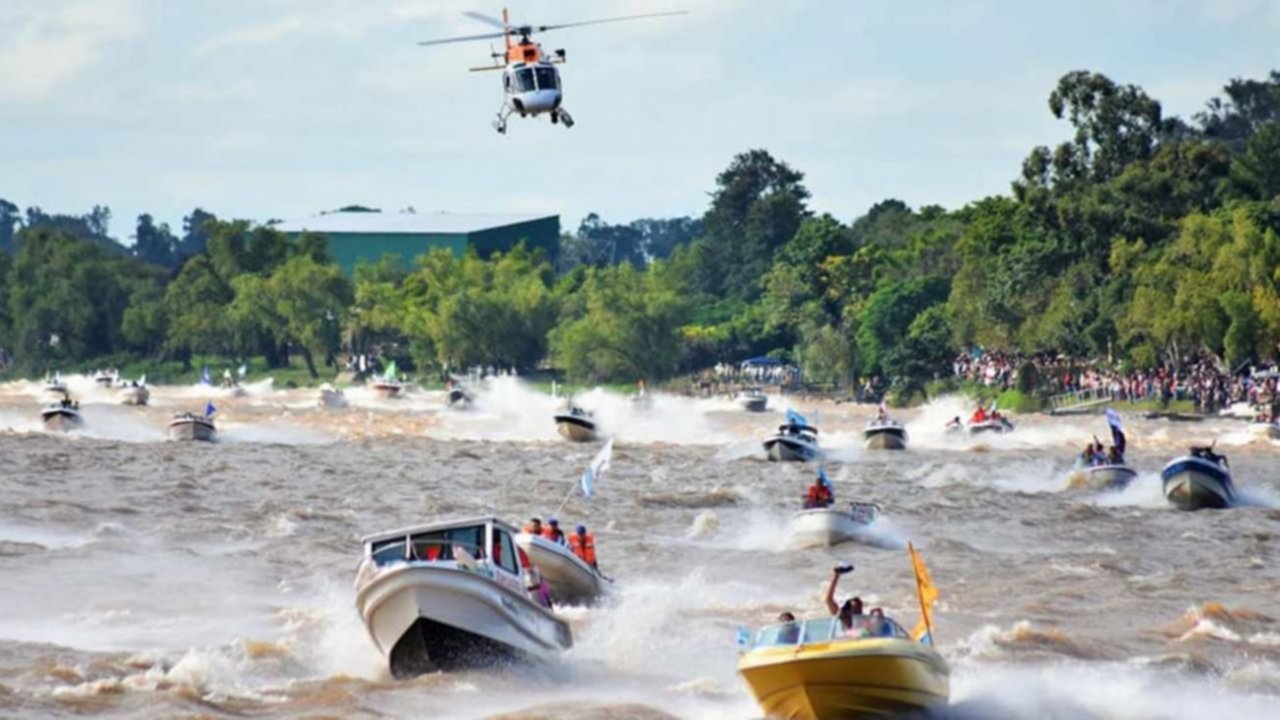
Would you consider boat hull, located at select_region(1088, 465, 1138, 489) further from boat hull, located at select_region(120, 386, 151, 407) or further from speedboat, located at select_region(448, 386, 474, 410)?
boat hull, located at select_region(120, 386, 151, 407)

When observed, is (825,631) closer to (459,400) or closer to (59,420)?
(59,420)

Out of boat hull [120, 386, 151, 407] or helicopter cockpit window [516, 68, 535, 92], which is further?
boat hull [120, 386, 151, 407]

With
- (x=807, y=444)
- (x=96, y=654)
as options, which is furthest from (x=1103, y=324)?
(x=96, y=654)

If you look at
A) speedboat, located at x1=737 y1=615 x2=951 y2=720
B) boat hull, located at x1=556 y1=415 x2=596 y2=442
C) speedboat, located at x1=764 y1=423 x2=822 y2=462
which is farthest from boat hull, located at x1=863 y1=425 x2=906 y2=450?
speedboat, located at x1=737 y1=615 x2=951 y2=720

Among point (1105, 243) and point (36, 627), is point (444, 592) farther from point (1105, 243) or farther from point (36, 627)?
point (1105, 243)

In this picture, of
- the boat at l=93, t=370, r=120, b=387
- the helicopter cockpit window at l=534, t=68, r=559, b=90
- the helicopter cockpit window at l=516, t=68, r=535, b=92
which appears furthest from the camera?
the boat at l=93, t=370, r=120, b=387

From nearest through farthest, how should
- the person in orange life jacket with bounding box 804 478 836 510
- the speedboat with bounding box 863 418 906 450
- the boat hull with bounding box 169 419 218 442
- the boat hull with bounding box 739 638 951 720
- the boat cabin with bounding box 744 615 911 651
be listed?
the boat hull with bounding box 739 638 951 720, the boat cabin with bounding box 744 615 911 651, the person in orange life jacket with bounding box 804 478 836 510, the speedboat with bounding box 863 418 906 450, the boat hull with bounding box 169 419 218 442
